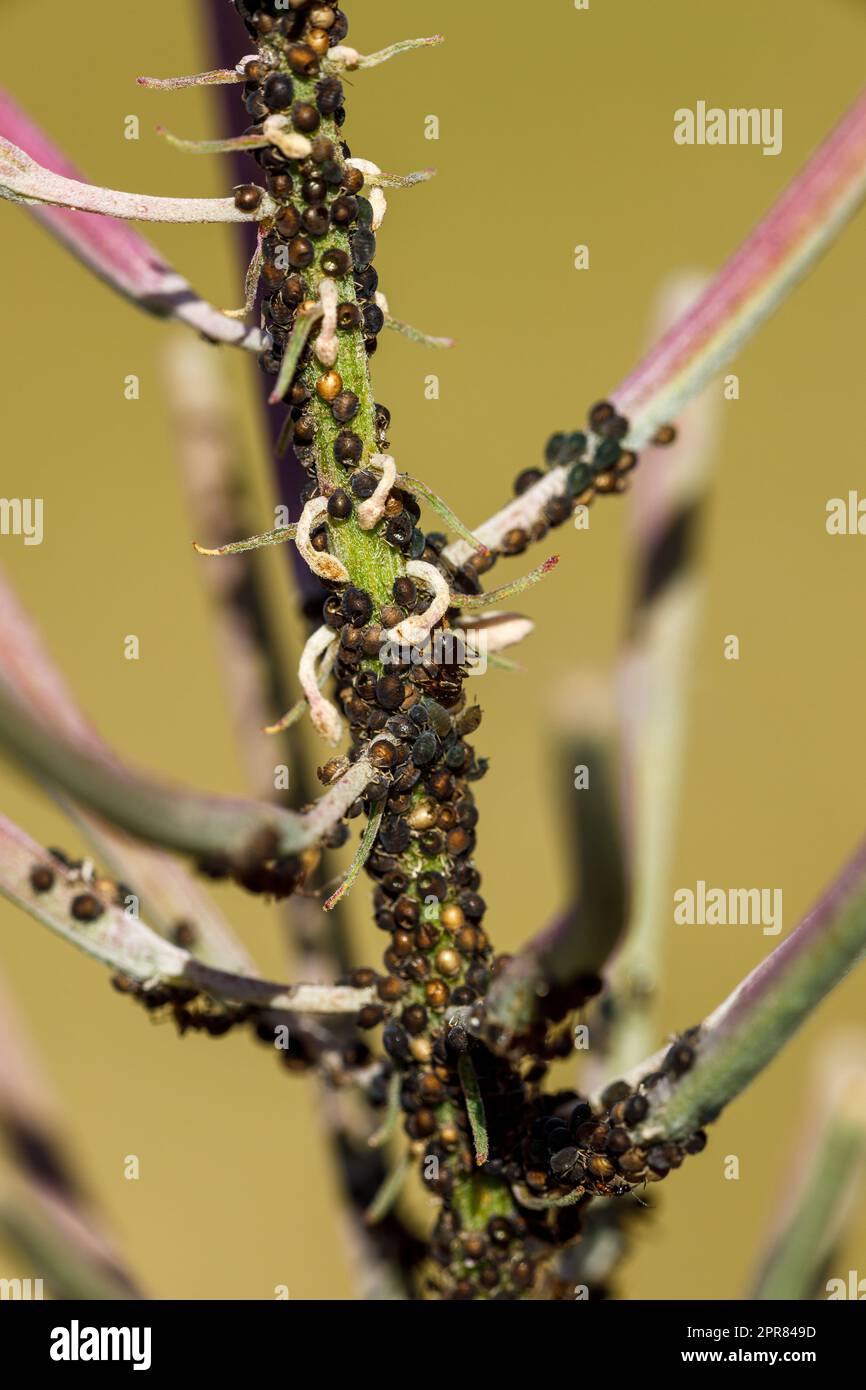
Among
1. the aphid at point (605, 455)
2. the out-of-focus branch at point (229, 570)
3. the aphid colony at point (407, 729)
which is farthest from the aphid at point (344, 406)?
the out-of-focus branch at point (229, 570)

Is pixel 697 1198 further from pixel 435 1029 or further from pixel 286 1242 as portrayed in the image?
pixel 435 1029

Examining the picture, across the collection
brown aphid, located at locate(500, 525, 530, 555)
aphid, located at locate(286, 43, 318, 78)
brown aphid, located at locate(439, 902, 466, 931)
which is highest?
aphid, located at locate(286, 43, 318, 78)

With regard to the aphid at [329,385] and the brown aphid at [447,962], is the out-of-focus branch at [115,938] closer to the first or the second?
the brown aphid at [447,962]

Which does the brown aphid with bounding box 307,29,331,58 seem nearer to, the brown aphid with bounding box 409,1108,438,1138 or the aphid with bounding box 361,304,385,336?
the aphid with bounding box 361,304,385,336

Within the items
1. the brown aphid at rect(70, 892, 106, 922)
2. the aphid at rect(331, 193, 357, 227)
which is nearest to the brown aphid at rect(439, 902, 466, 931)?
the brown aphid at rect(70, 892, 106, 922)

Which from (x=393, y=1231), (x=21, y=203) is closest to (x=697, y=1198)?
(x=393, y=1231)

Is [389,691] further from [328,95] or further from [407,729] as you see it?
[328,95]
